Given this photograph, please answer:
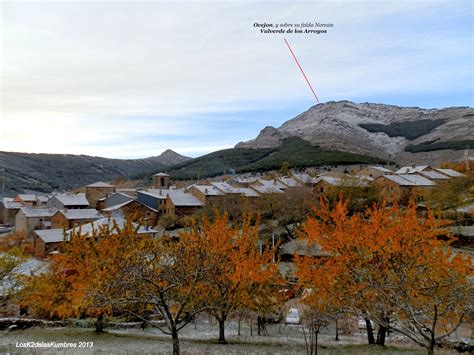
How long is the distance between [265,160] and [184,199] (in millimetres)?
88575

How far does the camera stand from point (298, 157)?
477 feet

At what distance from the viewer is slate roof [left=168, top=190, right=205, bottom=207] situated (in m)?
62.8

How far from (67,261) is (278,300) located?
1295cm

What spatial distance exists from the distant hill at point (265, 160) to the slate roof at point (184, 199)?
54.7 metres

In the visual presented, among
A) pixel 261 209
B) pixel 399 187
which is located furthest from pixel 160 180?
pixel 399 187

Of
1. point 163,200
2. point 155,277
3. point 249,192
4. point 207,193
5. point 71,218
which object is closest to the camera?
point 155,277

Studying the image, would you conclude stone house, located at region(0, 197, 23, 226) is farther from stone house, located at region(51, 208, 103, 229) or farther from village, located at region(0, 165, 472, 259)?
stone house, located at region(51, 208, 103, 229)

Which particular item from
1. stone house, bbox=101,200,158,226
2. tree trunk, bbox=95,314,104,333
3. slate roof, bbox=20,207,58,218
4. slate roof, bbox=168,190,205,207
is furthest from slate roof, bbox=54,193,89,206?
tree trunk, bbox=95,314,104,333

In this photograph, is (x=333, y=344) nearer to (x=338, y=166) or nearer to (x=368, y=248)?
(x=368, y=248)

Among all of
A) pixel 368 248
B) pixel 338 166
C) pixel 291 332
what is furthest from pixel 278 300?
pixel 338 166

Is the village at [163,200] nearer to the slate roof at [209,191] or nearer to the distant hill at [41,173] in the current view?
the slate roof at [209,191]

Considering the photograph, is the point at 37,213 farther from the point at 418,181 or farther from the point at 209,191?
the point at 418,181

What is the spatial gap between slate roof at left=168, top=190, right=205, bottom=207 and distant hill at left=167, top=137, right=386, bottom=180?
54654mm

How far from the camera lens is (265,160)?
150375mm
